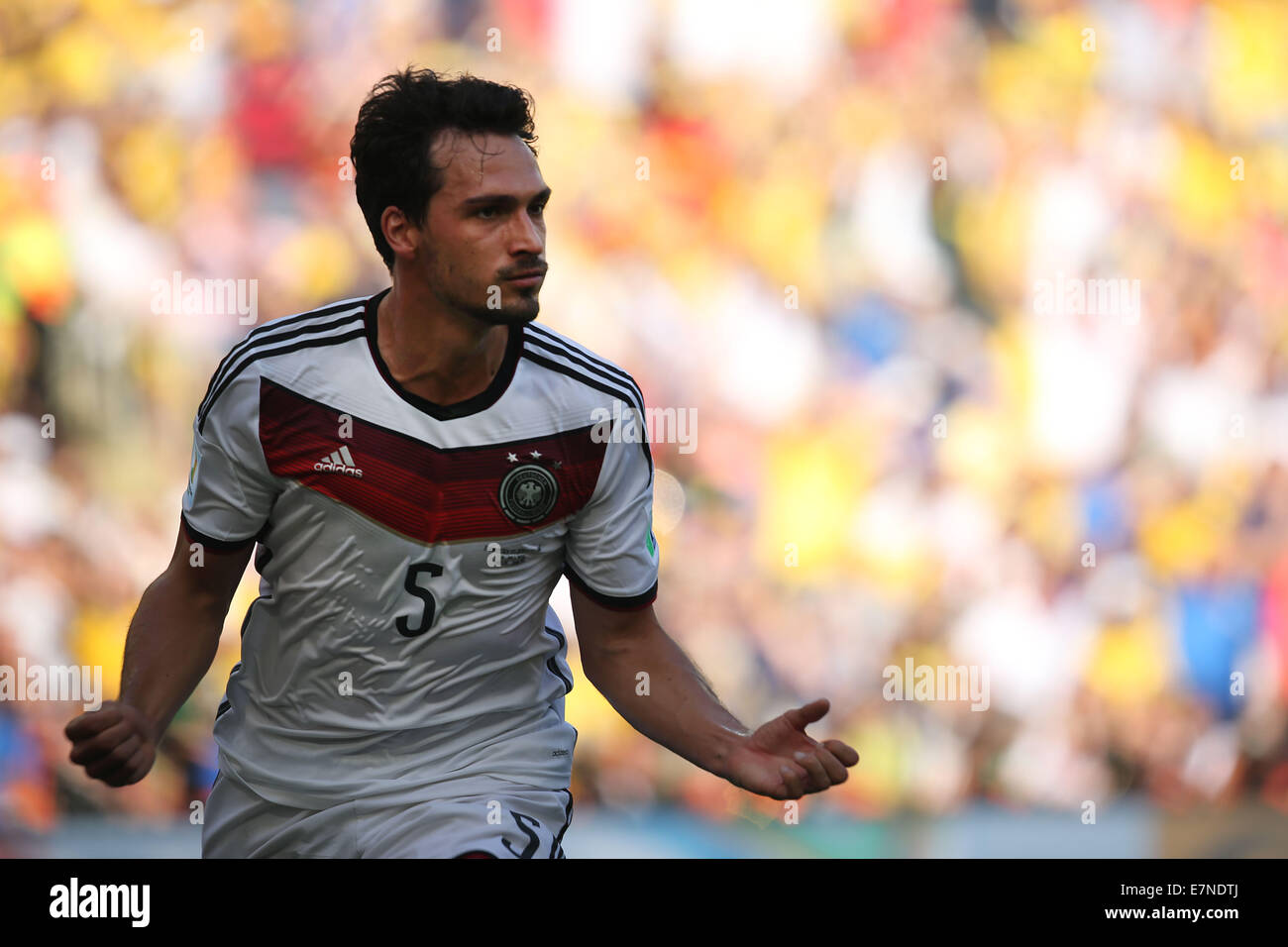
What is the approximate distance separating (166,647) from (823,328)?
9.97 feet

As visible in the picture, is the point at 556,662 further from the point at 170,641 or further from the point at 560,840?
the point at 170,641

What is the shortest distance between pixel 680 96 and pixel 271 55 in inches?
53.9

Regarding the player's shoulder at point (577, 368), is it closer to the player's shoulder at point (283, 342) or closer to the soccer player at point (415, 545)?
the soccer player at point (415, 545)

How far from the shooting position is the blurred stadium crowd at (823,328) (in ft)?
16.1

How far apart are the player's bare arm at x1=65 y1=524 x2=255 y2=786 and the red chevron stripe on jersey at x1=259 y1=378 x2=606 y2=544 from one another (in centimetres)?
19

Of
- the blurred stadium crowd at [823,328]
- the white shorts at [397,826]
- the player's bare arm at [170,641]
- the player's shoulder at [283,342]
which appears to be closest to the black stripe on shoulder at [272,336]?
the player's shoulder at [283,342]

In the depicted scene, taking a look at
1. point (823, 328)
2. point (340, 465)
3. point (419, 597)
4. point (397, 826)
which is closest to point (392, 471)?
point (340, 465)

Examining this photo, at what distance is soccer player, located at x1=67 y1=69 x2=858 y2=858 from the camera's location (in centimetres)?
247

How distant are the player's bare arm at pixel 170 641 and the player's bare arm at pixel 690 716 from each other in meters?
0.62

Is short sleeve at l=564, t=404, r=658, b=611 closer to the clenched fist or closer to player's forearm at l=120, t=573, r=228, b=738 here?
player's forearm at l=120, t=573, r=228, b=738

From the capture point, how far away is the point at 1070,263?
16.9 feet

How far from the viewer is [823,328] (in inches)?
199

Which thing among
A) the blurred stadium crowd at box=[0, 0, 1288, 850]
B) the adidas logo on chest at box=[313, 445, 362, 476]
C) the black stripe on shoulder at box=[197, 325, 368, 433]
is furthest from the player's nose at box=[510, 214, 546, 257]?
the blurred stadium crowd at box=[0, 0, 1288, 850]

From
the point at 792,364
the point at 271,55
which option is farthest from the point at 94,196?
the point at 792,364
